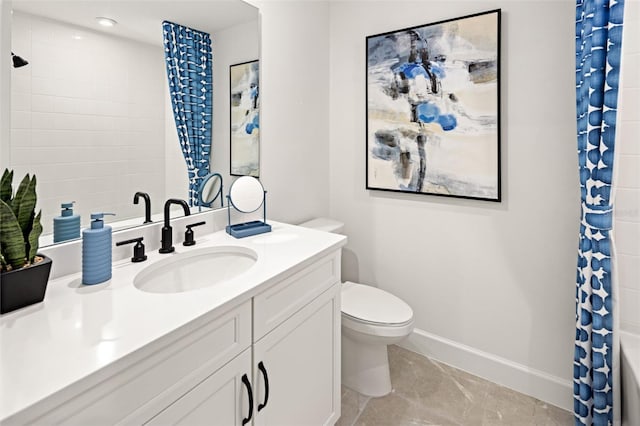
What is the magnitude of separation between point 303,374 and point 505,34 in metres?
1.82

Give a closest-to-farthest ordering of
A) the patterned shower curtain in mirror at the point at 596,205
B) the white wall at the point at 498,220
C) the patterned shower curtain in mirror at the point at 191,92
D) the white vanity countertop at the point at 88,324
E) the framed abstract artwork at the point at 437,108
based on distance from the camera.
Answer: the white vanity countertop at the point at 88,324 → the patterned shower curtain in mirror at the point at 596,205 → the patterned shower curtain in mirror at the point at 191,92 → the white wall at the point at 498,220 → the framed abstract artwork at the point at 437,108

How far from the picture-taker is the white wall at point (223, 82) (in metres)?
1.59

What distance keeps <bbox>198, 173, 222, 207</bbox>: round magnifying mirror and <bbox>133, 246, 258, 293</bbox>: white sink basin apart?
290mm

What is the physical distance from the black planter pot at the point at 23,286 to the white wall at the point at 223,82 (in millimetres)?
636

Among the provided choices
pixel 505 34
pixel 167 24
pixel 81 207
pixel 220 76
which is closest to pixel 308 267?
pixel 81 207

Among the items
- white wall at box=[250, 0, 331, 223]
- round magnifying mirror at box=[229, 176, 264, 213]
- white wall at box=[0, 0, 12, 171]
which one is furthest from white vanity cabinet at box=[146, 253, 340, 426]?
white wall at box=[0, 0, 12, 171]

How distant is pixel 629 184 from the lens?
155 cm

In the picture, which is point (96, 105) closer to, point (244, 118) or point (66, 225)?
point (66, 225)

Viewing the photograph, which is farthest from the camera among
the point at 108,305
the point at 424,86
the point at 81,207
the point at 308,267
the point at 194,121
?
the point at 424,86

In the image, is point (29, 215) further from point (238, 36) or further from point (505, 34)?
point (505, 34)

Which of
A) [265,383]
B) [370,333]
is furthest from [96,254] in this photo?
[370,333]

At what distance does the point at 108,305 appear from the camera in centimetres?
Answer: 97

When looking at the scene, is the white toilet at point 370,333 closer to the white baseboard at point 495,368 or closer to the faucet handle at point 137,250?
the white baseboard at point 495,368

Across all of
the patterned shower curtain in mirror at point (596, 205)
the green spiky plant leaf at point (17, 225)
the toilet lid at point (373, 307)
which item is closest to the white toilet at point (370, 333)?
the toilet lid at point (373, 307)
